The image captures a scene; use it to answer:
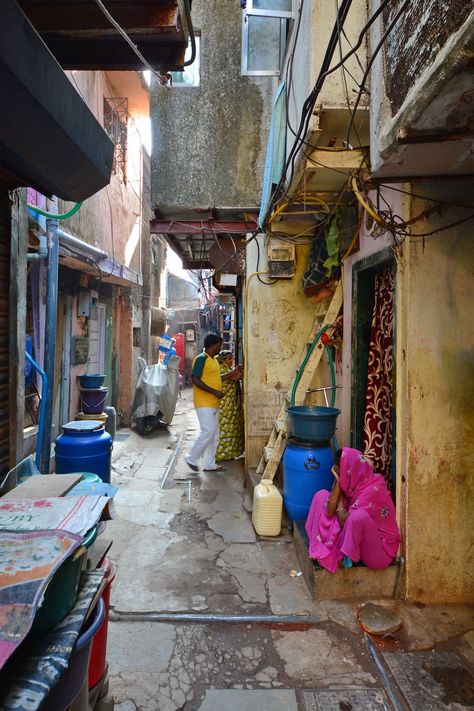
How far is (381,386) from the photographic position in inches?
174

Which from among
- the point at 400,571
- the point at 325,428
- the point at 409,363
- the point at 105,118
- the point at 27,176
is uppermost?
the point at 105,118

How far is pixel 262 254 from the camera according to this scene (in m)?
6.45

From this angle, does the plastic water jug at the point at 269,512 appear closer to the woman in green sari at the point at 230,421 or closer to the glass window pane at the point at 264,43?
the woman in green sari at the point at 230,421

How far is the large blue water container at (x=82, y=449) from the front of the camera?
4.85 m

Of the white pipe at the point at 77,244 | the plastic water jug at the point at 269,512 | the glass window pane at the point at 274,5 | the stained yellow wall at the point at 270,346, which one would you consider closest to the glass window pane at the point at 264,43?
the glass window pane at the point at 274,5

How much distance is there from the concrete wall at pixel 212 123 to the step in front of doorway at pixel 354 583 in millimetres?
5081

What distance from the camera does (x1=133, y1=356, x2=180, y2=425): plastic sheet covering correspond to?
980 cm

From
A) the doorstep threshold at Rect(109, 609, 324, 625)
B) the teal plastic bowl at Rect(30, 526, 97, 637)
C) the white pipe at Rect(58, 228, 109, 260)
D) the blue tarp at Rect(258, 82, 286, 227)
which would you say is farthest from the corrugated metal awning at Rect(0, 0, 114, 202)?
the doorstep threshold at Rect(109, 609, 324, 625)

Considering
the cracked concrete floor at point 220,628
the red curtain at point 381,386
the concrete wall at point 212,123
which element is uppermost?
the concrete wall at point 212,123

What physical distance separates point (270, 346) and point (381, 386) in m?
2.28

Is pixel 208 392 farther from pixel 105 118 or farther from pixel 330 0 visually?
pixel 105 118

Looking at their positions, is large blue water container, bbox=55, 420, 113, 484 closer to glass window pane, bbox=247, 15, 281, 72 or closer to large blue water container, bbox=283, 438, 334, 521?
large blue water container, bbox=283, 438, 334, 521

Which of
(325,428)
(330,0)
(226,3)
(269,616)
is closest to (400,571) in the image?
(269,616)

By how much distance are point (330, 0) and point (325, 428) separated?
3.70 meters
